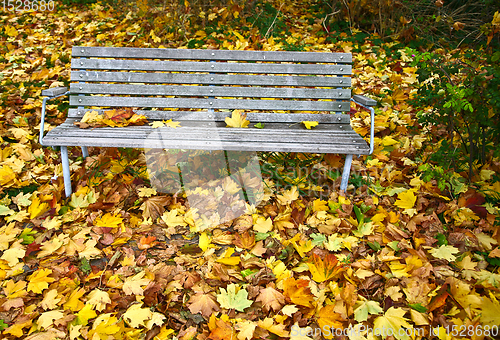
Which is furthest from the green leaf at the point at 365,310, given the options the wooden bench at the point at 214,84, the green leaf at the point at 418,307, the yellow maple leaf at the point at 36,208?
the yellow maple leaf at the point at 36,208

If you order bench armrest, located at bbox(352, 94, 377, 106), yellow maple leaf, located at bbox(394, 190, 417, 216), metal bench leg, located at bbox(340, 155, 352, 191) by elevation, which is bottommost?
yellow maple leaf, located at bbox(394, 190, 417, 216)

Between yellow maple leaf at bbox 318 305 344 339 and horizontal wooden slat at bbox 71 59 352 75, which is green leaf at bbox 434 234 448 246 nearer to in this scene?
yellow maple leaf at bbox 318 305 344 339

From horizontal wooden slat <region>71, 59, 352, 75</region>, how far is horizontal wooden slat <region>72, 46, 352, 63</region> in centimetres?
5

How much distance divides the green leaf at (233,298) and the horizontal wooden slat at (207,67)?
5.67 feet

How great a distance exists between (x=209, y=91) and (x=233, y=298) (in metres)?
1.71

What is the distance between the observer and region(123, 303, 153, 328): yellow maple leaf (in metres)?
1.70

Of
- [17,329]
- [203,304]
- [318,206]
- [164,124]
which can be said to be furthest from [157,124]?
[17,329]

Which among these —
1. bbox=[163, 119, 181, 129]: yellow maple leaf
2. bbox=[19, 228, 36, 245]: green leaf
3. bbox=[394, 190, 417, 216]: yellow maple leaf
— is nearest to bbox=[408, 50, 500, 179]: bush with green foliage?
bbox=[394, 190, 417, 216]: yellow maple leaf

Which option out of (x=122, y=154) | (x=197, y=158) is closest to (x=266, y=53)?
(x=197, y=158)

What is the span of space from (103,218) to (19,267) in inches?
20.9

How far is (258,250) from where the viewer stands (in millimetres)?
2170

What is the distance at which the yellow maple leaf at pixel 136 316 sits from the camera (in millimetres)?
1701

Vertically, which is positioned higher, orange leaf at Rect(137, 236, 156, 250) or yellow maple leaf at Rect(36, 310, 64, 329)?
yellow maple leaf at Rect(36, 310, 64, 329)

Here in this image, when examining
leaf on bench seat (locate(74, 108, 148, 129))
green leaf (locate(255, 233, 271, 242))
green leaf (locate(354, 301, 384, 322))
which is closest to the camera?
green leaf (locate(354, 301, 384, 322))
